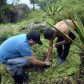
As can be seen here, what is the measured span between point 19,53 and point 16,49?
15cm

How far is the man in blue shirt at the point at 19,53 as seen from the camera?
7812 millimetres

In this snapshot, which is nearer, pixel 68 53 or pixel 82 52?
pixel 82 52

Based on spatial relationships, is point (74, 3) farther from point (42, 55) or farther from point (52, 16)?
point (42, 55)

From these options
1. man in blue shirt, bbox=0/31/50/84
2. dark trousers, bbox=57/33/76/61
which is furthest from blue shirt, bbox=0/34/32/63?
dark trousers, bbox=57/33/76/61

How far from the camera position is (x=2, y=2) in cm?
2677

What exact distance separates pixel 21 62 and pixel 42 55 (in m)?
3.17

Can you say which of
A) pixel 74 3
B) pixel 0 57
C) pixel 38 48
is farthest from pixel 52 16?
pixel 0 57

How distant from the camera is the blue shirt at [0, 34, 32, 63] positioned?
7801 mm

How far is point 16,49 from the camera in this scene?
7.95 meters

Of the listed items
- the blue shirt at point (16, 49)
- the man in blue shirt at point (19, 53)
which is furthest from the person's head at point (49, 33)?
the blue shirt at point (16, 49)

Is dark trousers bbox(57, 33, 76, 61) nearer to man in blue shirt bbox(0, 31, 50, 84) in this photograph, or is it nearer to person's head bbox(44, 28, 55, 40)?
person's head bbox(44, 28, 55, 40)

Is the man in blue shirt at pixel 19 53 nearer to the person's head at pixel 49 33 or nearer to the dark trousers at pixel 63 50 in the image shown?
the person's head at pixel 49 33

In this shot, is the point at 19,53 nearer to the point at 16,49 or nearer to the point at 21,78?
the point at 16,49

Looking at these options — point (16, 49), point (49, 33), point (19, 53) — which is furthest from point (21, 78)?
point (49, 33)
